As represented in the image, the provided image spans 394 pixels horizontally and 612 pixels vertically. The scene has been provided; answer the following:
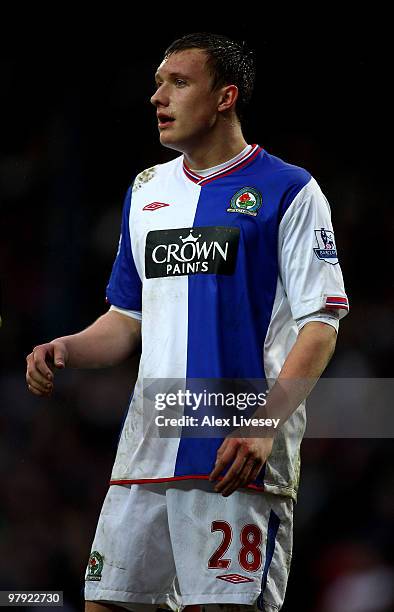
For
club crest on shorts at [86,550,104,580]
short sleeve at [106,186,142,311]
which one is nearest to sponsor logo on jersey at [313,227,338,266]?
short sleeve at [106,186,142,311]

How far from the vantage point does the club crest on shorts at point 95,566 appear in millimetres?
2796

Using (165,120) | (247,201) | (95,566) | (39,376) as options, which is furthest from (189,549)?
(165,120)

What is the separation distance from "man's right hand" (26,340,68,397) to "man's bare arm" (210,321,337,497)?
1.51ft

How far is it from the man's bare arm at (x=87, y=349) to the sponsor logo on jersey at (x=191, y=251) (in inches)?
8.5

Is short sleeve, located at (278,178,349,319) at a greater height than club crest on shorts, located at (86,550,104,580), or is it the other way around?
short sleeve, located at (278,178,349,319)

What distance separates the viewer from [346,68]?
530cm

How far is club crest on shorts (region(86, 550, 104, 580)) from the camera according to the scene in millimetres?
2796

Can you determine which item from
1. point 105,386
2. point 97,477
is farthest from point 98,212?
point 97,477

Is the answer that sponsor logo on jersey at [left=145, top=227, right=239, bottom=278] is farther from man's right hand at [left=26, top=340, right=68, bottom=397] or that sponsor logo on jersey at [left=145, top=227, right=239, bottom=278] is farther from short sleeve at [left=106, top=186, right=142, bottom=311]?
man's right hand at [left=26, top=340, right=68, bottom=397]

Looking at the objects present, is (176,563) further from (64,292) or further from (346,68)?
(346,68)

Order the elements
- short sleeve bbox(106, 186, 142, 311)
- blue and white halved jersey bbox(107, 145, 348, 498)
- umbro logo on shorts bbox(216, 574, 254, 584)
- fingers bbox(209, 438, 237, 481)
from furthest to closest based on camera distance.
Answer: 1. short sleeve bbox(106, 186, 142, 311)
2. blue and white halved jersey bbox(107, 145, 348, 498)
3. umbro logo on shorts bbox(216, 574, 254, 584)
4. fingers bbox(209, 438, 237, 481)

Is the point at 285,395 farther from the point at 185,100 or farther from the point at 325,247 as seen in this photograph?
the point at 185,100

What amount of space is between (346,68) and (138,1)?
1075mm

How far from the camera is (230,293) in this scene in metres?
2.82
